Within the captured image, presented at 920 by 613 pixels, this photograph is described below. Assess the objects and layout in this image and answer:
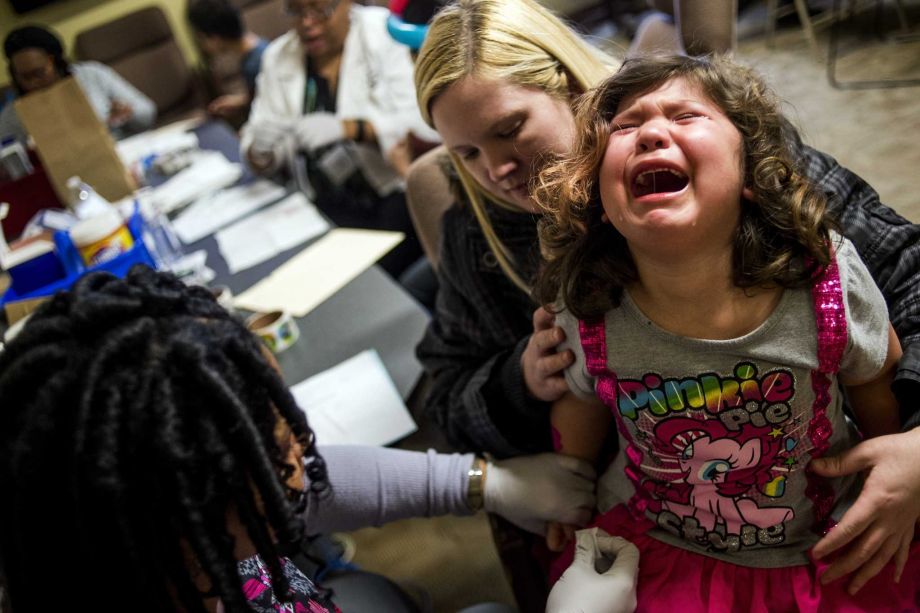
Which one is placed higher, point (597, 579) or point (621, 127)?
point (621, 127)

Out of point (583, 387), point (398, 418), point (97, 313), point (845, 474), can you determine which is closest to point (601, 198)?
point (583, 387)

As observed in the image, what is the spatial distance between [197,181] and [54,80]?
3.22 ft

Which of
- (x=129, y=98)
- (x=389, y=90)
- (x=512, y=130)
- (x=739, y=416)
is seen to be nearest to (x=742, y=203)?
(x=739, y=416)

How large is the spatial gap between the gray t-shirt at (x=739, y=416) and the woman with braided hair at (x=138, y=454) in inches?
17.5

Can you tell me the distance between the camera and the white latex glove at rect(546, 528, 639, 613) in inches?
33.8

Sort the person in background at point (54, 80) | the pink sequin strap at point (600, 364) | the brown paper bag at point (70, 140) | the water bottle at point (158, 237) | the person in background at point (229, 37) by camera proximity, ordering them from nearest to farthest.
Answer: the pink sequin strap at point (600, 364)
the water bottle at point (158, 237)
the brown paper bag at point (70, 140)
the person in background at point (54, 80)
the person in background at point (229, 37)

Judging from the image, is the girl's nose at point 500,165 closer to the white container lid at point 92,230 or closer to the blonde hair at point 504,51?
the blonde hair at point 504,51

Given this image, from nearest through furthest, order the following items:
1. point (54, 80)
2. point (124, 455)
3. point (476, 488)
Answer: point (124, 455) → point (476, 488) → point (54, 80)

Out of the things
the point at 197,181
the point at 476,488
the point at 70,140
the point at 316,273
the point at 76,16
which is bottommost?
the point at 476,488

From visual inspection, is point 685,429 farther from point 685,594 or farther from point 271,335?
point 271,335

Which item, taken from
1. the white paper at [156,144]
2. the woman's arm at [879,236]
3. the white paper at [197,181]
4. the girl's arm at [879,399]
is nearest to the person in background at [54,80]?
the white paper at [156,144]

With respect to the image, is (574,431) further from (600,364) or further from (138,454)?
(138,454)

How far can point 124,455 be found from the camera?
667mm

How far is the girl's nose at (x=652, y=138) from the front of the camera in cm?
75
